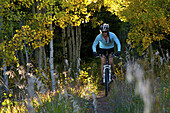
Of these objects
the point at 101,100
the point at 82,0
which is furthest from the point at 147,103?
the point at 82,0

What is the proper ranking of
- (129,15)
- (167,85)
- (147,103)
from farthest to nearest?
(129,15) → (167,85) → (147,103)

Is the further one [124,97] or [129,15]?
[129,15]

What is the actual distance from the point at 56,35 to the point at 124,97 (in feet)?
43.9

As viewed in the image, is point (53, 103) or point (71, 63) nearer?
point (53, 103)

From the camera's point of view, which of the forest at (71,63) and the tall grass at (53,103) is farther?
the forest at (71,63)

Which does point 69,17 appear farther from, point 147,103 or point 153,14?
point 147,103

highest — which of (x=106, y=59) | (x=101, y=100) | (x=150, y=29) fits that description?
(x=150, y=29)

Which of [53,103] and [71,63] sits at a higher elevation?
[71,63]

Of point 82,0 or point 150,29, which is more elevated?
point 82,0

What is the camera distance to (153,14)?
9.89 m

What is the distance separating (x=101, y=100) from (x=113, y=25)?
538 inches

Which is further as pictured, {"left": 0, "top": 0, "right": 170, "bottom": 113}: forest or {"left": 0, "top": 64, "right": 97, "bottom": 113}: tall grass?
{"left": 0, "top": 0, "right": 170, "bottom": 113}: forest

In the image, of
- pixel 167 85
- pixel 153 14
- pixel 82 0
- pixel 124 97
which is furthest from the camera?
pixel 153 14

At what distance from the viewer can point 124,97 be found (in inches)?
235
